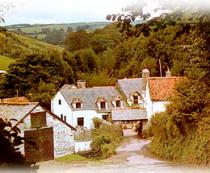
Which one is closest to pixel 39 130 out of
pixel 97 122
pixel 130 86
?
pixel 97 122

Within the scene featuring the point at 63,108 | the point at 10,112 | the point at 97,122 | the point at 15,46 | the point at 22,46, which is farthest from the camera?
the point at 97,122

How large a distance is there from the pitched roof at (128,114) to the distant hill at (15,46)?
1810 mm

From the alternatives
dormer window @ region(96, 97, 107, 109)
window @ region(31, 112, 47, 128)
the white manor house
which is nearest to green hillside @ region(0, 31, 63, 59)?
window @ region(31, 112, 47, 128)

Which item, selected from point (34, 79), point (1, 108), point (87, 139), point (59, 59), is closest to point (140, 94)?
point (87, 139)

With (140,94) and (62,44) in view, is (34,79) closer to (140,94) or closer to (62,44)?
(62,44)

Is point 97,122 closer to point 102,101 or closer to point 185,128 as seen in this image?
point 102,101

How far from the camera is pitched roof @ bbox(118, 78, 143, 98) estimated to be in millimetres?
7031

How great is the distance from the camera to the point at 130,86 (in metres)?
7.43

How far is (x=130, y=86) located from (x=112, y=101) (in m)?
0.81

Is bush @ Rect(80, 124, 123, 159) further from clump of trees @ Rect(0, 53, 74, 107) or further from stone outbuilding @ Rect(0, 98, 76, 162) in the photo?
clump of trees @ Rect(0, 53, 74, 107)

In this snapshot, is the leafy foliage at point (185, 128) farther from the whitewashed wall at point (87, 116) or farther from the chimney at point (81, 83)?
the whitewashed wall at point (87, 116)

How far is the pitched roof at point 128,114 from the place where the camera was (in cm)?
653

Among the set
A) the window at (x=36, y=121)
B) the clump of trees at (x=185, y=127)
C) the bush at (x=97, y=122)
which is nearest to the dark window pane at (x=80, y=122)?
the bush at (x=97, y=122)

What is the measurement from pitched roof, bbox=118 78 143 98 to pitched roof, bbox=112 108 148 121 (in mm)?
260
